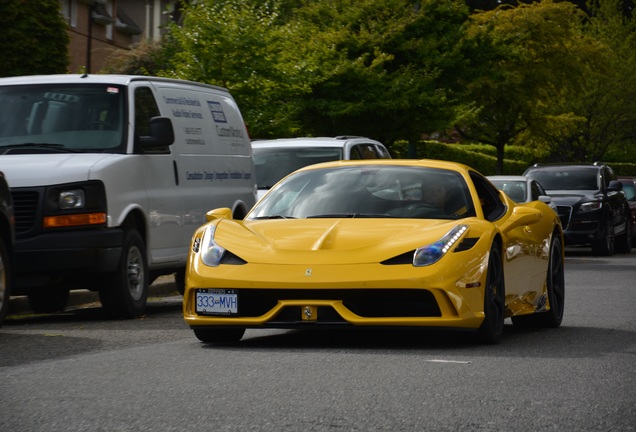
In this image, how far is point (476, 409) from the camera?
22.2ft

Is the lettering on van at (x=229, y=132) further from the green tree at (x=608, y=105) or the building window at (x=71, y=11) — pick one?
the green tree at (x=608, y=105)

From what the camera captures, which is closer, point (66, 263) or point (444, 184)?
point (444, 184)

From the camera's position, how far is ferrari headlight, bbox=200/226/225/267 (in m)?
9.60

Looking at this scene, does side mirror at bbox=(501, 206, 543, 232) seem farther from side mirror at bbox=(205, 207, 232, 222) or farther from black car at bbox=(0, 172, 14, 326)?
black car at bbox=(0, 172, 14, 326)

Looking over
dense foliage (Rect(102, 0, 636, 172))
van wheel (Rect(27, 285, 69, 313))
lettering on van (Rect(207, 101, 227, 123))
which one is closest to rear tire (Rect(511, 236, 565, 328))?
van wheel (Rect(27, 285, 69, 313))

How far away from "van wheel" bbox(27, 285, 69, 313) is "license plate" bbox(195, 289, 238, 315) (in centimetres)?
411

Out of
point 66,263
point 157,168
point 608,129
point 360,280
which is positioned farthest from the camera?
point 608,129

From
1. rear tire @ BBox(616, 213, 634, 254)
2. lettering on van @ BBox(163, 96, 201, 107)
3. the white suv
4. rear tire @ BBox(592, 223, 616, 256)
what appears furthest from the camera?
rear tire @ BBox(616, 213, 634, 254)

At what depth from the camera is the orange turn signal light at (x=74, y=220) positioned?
39.7ft

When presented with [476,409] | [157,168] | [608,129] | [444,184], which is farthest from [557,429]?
[608,129]

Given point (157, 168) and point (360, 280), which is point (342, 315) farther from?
point (157, 168)

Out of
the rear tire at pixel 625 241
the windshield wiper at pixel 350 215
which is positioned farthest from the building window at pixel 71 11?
the windshield wiper at pixel 350 215

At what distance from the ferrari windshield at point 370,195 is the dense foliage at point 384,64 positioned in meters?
13.6

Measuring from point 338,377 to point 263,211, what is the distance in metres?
2.82
